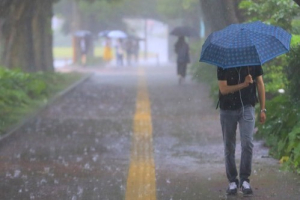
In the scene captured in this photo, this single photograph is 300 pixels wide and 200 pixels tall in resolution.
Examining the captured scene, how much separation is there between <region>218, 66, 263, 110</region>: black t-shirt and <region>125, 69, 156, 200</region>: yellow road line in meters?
1.38

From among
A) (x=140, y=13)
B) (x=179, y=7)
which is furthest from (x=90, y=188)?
(x=140, y=13)

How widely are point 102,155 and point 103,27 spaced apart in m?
47.2

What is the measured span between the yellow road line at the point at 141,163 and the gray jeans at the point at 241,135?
95 cm

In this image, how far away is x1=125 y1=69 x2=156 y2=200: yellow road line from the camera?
8716 mm

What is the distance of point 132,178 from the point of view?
9586 mm

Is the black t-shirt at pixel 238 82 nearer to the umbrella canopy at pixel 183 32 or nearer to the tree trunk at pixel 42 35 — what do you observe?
the tree trunk at pixel 42 35

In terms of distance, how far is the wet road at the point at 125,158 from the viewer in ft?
28.8

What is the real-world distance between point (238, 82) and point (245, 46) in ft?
1.46

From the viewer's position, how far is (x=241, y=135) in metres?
8.27

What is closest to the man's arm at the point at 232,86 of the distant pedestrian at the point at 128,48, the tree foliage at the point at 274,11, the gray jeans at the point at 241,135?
the gray jeans at the point at 241,135

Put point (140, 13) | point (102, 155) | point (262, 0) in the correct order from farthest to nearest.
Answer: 1. point (140, 13)
2. point (262, 0)
3. point (102, 155)

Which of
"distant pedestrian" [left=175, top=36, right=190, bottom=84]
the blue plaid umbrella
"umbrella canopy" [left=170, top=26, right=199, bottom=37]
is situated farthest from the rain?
"umbrella canopy" [left=170, top=26, right=199, bottom=37]

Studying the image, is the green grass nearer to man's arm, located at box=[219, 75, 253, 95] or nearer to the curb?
the curb

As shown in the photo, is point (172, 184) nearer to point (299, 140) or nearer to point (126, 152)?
point (299, 140)
